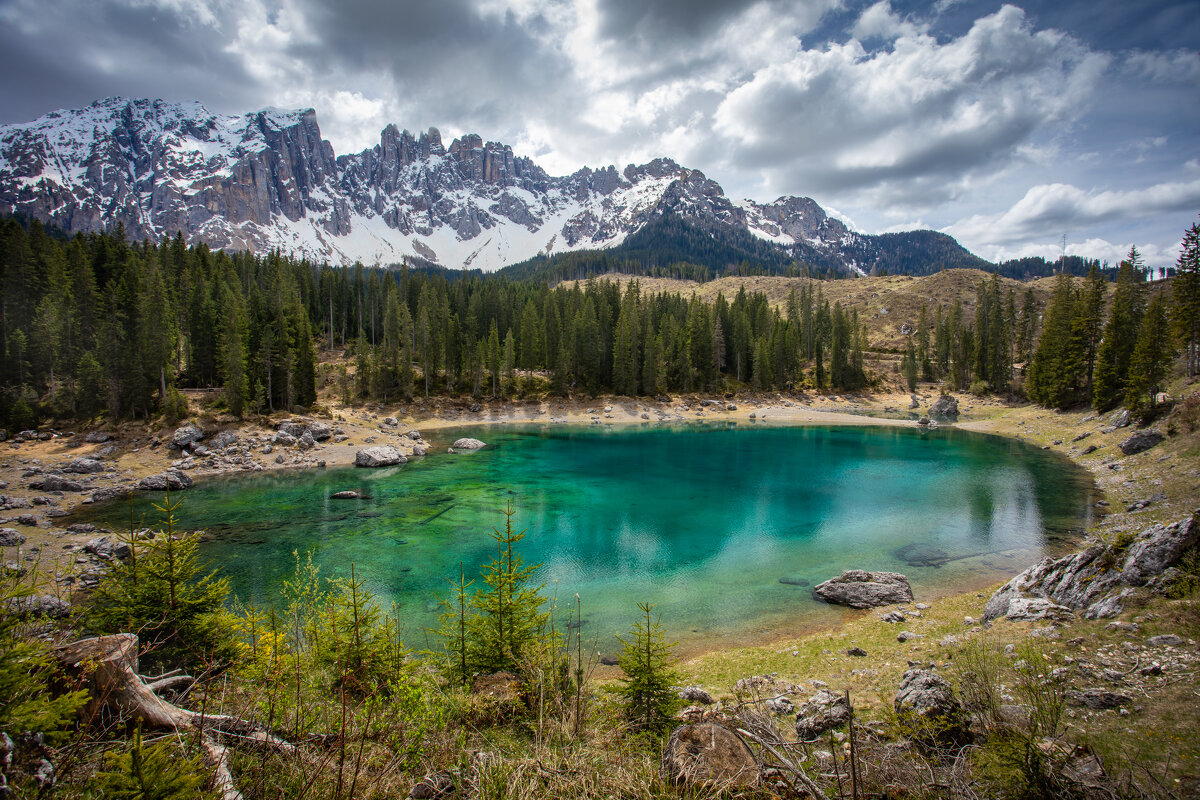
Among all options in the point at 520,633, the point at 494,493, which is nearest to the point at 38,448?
the point at 494,493

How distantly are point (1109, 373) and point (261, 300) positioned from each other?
9586 cm

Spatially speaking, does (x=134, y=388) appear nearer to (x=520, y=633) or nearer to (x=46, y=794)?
(x=520, y=633)

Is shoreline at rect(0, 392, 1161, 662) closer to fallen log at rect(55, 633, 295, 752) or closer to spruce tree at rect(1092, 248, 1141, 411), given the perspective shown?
spruce tree at rect(1092, 248, 1141, 411)

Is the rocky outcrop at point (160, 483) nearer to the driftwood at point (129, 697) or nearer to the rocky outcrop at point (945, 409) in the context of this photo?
the driftwood at point (129, 697)

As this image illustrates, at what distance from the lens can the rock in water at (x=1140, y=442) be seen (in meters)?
31.7

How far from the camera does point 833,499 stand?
33.2m

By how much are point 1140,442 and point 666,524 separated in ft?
108

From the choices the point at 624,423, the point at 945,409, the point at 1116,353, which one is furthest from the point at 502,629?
the point at 945,409

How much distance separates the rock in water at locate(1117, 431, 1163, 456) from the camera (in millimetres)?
31672

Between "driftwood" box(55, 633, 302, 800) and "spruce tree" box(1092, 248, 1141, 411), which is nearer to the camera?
"driftwood" box(55, 633, 302, 800)

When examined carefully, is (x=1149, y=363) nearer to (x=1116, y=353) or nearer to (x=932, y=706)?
(x=1116, y=353)

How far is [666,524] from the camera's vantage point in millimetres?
28203

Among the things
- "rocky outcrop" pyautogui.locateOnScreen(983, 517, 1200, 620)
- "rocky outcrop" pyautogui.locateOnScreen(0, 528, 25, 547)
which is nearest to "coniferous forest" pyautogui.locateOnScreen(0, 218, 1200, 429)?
"rocky outcrop" pyautogui.locateOnScreen(0, 528, 25, 547)

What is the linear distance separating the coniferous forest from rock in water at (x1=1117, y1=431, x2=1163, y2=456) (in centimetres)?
835
